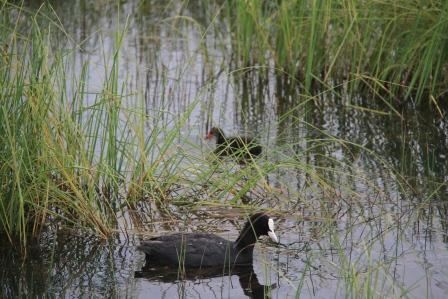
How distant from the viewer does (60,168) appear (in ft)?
25.1

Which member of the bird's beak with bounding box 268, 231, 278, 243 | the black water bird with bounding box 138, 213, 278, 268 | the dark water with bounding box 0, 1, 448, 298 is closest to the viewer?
the dark water with bounding box 0, 1, 448, 298

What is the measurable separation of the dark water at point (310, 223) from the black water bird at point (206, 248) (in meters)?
0.11

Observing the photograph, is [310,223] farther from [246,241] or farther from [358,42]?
[358,42]

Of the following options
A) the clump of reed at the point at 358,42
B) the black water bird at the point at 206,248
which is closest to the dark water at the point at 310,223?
the black water bird at the point at 206,248

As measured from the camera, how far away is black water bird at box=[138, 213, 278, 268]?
24.5ft

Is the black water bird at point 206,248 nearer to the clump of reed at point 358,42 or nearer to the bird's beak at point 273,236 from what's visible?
the bird's beak at point 273,236

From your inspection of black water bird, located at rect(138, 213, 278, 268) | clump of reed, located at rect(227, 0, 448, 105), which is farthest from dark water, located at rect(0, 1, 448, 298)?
clump of reed, located at rect(227, 0, 448, 105)

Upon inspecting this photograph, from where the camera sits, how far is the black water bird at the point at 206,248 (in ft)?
24.5

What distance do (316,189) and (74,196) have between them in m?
2.21

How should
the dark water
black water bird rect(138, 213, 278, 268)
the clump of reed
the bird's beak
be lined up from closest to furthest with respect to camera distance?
the dark water
black water bird rect(138, 213, 278, 268)
the bird's beak
the clump of reed

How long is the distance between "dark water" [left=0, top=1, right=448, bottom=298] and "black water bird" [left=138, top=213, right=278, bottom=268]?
4.4 inches

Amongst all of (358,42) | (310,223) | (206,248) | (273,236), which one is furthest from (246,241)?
(358,42)

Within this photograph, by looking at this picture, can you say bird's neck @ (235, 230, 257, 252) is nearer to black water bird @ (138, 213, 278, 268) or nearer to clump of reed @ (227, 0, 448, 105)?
black water bird @ (138, 213, 278, 268)

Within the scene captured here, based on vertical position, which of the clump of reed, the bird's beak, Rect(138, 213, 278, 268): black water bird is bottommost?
Rect(138, 213, 278, 268): black water bird
